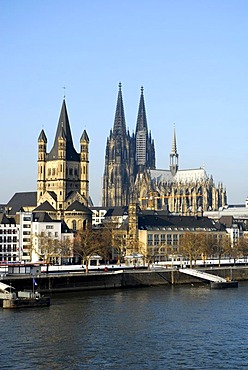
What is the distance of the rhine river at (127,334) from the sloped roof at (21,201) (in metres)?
65.7

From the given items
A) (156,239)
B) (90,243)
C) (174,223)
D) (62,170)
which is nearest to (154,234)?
(156,239)

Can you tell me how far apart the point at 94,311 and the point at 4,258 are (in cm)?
5456

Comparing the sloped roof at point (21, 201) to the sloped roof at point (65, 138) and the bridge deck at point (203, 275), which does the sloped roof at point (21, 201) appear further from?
the bridge deck at point (203, 275)

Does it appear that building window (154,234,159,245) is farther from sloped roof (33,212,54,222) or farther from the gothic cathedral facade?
sloped roof (33,212,54,222)

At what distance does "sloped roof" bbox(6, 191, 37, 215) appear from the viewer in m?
139

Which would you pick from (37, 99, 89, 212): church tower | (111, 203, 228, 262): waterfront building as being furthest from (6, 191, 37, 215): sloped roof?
(111, 203, 228, 262): waterfront building

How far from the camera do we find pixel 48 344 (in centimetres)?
4888

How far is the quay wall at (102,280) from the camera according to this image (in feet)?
259

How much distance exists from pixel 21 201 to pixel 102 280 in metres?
59.3

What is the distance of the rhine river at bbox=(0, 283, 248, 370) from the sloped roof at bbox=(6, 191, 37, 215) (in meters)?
65.7

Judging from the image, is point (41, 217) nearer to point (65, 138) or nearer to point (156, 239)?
point (65, 138)

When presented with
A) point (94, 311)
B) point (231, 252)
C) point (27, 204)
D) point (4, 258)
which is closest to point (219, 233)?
point (231, 252)

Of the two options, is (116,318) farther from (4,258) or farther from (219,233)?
(219,233)

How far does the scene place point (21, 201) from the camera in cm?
14175
